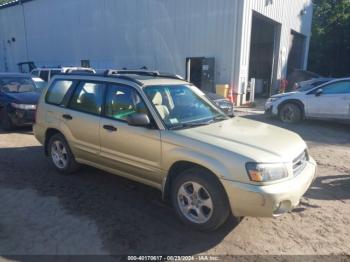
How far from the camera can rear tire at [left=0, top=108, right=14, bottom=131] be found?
8961mm

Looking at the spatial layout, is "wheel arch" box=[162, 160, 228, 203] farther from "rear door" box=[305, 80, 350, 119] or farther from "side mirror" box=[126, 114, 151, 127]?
"rear door" box=[305, 80, 350, 119]

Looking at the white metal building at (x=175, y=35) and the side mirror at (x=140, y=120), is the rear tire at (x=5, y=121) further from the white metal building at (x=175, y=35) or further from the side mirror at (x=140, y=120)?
the white metal building at (x=175, y=35)

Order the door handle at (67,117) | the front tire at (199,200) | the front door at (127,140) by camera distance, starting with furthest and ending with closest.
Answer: the door handle at (67,117) < the front door at (127,140) < the front tire at (199,200)

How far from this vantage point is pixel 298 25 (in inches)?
902

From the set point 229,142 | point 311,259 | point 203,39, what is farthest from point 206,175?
point 203,39

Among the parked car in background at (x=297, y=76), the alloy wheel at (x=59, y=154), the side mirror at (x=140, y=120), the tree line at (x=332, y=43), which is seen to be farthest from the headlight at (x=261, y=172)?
the tree line at (x=332, y=43)

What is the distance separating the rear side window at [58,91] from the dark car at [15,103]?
3.59m

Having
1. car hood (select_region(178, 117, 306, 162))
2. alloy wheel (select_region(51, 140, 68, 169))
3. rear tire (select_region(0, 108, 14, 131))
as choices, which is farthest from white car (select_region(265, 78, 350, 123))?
rear tire (select_region(0, 108, 14, 131))

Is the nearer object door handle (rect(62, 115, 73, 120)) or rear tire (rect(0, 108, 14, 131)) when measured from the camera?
door handle (rect(62, 115, 73, 120))

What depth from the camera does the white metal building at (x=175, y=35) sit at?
16203mm

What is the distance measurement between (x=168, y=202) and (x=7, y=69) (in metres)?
35.4

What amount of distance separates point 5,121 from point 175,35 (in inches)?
455

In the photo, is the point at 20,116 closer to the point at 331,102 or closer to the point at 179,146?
the point at 179,146

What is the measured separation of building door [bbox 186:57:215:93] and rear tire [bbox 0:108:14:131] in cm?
1033
